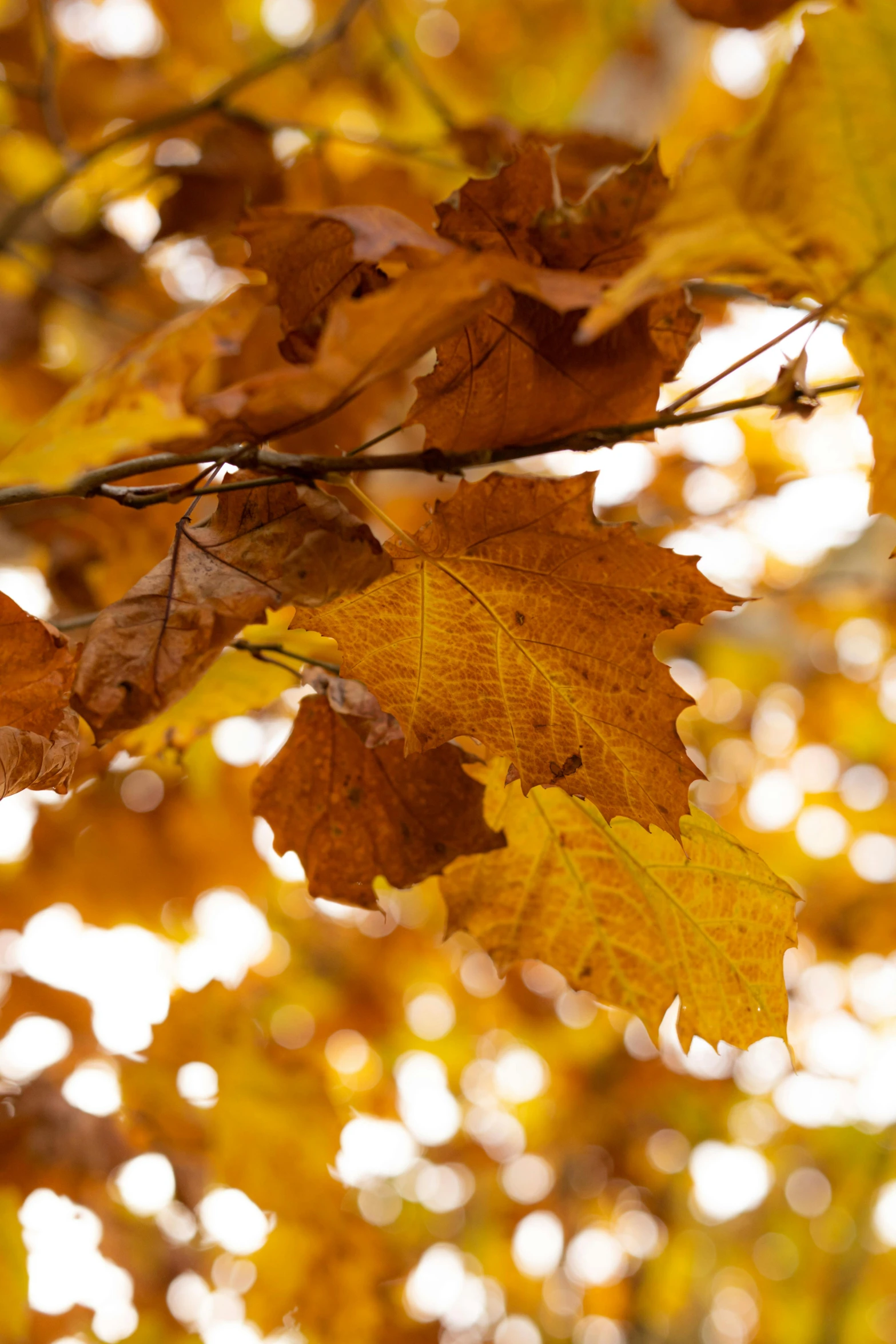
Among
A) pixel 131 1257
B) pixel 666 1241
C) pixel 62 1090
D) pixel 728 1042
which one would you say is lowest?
pixel 666 1241

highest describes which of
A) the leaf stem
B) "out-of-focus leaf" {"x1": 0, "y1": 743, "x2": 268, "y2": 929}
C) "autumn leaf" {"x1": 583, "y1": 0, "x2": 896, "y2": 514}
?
"autumn leaf" {"x1": 583, "y1": 0, "x2": 896, "y2": 514}

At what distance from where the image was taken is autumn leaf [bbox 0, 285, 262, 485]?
40cm

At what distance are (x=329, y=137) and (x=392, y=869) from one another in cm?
121

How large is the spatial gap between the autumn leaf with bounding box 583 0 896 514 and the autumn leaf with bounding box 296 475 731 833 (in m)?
0.16

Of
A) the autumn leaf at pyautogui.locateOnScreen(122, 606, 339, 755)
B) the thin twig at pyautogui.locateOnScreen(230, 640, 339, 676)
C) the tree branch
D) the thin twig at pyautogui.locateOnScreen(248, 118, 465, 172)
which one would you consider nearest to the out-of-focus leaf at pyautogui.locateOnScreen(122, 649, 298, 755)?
the autumn leaf at pyautogui.locateOnScreen(122, 606, 339, 755)

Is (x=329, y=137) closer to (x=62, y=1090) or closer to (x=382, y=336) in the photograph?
(x=382, y=336)

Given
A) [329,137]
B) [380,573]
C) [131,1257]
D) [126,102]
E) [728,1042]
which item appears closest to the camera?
[380,573]

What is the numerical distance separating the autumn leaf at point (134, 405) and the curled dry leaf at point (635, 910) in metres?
0.39

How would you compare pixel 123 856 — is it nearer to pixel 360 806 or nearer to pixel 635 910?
pixel 360 806

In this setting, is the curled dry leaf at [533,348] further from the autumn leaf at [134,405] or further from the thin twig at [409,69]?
the thin twig at [409,69]

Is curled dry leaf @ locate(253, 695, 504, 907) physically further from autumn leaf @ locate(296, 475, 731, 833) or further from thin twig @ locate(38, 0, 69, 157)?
thin twig @ locate(38, 0, 69, 157)

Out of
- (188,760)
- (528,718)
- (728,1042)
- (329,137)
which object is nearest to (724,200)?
(528,718)

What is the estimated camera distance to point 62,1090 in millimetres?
1631

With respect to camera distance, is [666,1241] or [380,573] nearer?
[380,573]
